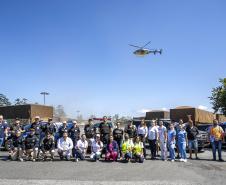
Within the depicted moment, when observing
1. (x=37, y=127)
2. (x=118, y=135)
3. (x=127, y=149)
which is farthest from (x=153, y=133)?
(x=37, y=127)

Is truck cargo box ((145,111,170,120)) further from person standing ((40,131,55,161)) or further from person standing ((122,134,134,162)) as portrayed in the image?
person standing ((40,131,55,161))

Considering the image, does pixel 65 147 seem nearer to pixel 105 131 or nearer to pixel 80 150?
pixel 80 150

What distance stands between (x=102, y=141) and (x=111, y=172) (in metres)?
4.69

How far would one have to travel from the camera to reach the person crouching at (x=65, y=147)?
16083mm

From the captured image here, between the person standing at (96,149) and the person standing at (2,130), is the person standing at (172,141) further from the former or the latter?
the person standing at (2,130)

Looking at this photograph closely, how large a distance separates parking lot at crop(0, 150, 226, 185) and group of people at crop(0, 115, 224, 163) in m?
0.81

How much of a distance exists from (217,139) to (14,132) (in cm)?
981

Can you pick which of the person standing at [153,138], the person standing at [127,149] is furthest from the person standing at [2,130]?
the person standing at [153,138]

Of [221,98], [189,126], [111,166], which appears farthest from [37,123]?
[221,98]

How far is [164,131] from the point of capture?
1698cm

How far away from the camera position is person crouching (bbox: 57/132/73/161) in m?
16.1

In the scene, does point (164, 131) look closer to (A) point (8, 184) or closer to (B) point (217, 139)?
(B) point (217, 139)

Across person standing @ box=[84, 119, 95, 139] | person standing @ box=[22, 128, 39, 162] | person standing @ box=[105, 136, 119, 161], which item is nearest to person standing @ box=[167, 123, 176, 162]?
person standing @ box=[105, 136, 119, 161]

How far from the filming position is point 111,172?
12.5 meters
